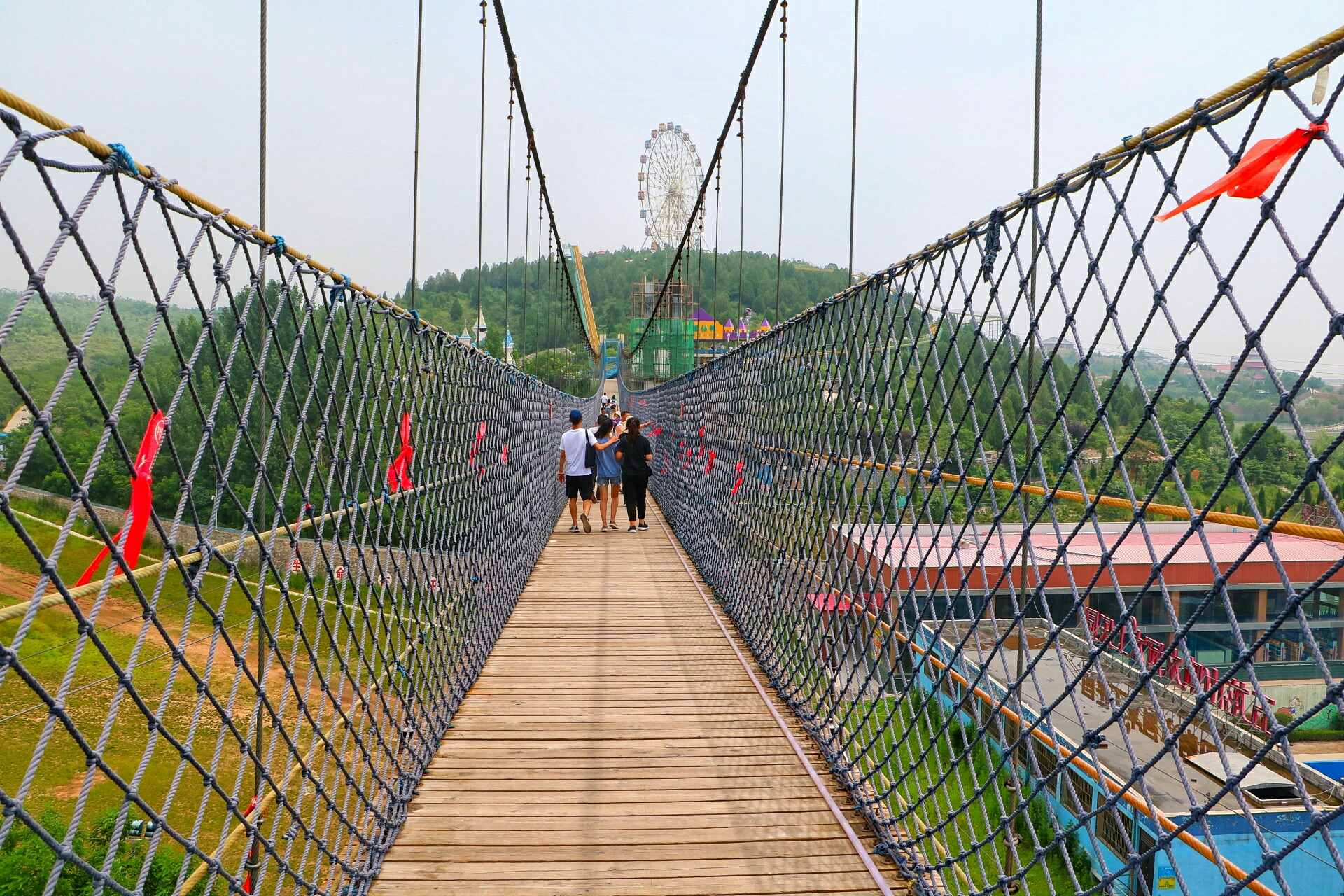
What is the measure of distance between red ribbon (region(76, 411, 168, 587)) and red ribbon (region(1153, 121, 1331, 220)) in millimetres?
1149

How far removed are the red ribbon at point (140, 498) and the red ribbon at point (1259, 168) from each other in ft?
3.77

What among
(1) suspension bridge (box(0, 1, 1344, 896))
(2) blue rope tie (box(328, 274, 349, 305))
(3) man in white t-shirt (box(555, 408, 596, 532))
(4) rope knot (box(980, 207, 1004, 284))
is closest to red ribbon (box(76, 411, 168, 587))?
(1) suspension bridge (box(0, 1, 1344, 896))

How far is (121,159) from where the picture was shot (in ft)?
3.15

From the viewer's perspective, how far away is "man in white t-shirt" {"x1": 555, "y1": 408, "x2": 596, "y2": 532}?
614cm

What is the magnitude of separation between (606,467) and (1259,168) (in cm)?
599

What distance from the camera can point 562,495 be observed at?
27.3 ft

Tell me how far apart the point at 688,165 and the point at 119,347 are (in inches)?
1124

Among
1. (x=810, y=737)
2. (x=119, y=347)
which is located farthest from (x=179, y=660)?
(x=810, y=737)

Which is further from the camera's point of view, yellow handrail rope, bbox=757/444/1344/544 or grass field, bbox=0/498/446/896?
grass field, bbox=0/498/446/896

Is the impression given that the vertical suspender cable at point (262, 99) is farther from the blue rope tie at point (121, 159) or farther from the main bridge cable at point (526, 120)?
the main bridge cable at point (526, 120)

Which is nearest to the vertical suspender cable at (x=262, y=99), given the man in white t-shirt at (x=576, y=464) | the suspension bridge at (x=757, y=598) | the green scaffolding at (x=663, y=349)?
the suspension bridge at (x=757, y=598)

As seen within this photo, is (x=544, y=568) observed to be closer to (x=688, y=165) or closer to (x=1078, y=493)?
(x=1078, y=493)

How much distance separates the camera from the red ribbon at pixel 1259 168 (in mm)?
855

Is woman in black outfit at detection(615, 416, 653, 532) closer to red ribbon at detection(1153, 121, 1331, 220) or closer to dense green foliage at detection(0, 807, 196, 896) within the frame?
dense green foliage at detection(0, 807, 196, 896)
